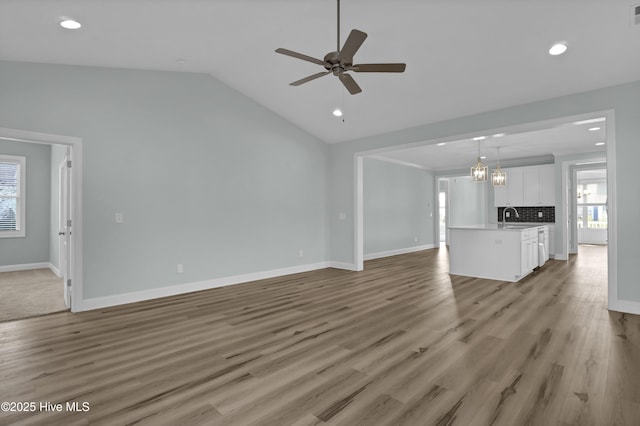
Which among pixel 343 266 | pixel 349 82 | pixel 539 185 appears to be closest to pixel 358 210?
pixel 343 266

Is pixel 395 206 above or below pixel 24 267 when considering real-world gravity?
above

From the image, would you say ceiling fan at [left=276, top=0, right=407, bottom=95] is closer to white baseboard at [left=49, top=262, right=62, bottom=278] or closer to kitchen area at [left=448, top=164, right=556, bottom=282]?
kitchen area at [left=448, top=164, right=556, bottom=282]

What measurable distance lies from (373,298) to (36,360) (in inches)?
142

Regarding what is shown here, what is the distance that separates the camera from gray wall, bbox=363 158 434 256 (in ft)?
28.0

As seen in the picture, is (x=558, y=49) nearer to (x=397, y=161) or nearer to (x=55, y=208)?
(x=397, y=161)

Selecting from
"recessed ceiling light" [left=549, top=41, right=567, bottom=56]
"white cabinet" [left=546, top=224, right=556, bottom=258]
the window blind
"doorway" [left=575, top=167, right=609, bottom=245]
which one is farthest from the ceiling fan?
"doorway" [left=575, top=167, right=609, bottom=245]

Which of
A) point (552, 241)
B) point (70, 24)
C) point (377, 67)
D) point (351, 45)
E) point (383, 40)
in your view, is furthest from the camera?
point (552, 241)

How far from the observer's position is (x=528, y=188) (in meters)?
8.75

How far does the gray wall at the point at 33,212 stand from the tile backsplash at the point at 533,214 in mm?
11540

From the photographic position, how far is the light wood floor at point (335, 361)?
1991 mm

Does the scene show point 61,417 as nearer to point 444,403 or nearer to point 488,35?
point 444,403

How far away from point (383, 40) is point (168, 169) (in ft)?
11.1

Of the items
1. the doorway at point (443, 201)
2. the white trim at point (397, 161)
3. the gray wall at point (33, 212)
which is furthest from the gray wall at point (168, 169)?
the doorway at point (443, 201)

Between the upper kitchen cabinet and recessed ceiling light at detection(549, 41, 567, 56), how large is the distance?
5.84 meters
